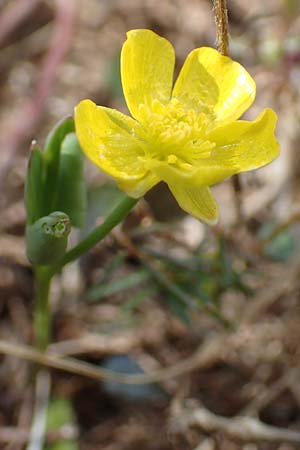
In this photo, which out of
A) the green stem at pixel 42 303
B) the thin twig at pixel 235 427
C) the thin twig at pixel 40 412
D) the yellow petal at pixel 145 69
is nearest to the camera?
the yellow petal at pixel 145 69

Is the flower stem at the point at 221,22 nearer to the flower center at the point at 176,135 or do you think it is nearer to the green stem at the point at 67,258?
the flower center at the point at 176,135

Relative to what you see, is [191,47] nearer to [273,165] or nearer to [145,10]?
[145,10]

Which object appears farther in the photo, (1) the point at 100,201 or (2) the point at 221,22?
(1) the point at 100,201

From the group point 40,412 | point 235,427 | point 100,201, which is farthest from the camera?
point 100,201

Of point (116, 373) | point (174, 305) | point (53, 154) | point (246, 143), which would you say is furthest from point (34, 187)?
point (116, 373)

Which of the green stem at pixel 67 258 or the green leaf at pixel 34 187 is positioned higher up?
the green leaf at pixel 34 187

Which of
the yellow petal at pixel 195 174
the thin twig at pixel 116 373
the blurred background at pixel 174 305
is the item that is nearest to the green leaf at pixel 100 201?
the blurred background at pixel 174 305

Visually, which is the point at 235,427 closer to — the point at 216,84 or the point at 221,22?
the point at 216,84
